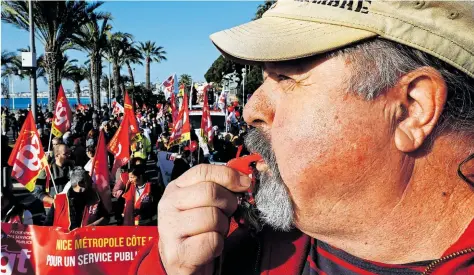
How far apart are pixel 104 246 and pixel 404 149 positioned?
4.29m

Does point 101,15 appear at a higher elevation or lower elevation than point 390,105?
higher

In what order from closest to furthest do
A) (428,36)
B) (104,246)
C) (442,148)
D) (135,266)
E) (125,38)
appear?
(428,36) → (442,148) → (135,266) → (104,246) → (125,38)

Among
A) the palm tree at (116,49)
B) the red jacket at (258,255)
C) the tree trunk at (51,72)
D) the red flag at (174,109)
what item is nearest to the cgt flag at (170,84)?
the red flag at (174,109)

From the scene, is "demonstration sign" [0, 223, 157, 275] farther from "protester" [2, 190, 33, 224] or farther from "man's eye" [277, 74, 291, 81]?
"man's eye" [277, 74, 291, 81]

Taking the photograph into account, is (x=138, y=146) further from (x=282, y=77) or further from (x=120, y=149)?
(x=282, y=77)

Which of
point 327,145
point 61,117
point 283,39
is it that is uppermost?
point 283,39

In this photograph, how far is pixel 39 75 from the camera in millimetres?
44625

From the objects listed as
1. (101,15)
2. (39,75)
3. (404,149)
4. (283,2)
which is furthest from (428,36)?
(39,75)

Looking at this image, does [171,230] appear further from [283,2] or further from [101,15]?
[101,15]

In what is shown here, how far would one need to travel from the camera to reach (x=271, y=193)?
1.41 m

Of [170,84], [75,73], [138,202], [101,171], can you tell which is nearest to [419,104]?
[138,202]

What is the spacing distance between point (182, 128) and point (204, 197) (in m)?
10.0

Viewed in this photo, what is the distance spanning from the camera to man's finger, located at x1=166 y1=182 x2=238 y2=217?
1.33m

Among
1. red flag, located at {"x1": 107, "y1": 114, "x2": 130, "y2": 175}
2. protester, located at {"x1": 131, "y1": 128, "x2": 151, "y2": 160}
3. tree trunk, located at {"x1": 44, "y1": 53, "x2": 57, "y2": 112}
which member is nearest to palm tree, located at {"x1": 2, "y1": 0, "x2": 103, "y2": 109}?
tree trunk, located at {"x1": 44, "y1": 53, "x2": 57, "y2": 112}
